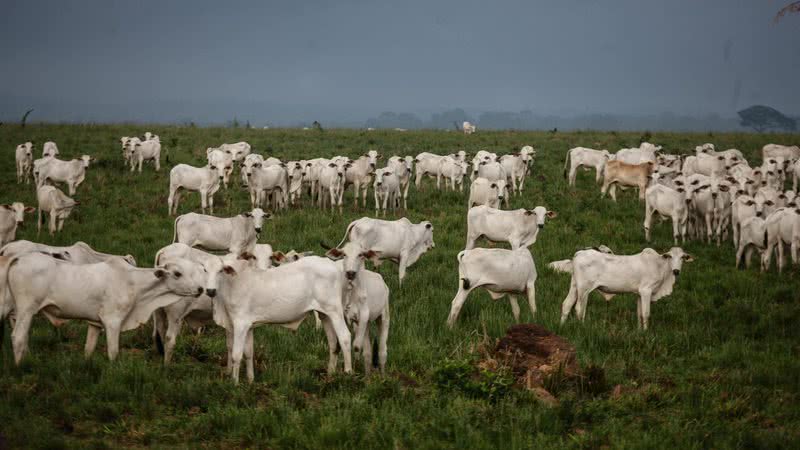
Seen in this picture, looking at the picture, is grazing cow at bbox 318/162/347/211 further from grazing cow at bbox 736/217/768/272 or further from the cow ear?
the cow ear

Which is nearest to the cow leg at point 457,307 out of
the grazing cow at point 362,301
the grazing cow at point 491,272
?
the grazing cow at point 491,272

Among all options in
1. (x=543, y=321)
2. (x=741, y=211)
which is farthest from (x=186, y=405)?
(x=741, y=211)

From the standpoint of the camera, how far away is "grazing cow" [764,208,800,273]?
59.8 ft

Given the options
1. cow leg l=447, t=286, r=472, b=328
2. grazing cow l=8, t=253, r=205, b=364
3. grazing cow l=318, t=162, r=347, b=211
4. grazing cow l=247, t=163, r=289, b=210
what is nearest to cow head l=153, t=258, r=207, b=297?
grazing cow l=8, t=253, r=205, b=364

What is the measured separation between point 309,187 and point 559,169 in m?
13.5

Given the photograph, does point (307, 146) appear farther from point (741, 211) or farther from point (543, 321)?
point (543, 321)

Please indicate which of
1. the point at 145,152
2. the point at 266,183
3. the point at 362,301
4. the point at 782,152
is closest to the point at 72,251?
the point at 362,301

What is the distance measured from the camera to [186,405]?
29.8 ft

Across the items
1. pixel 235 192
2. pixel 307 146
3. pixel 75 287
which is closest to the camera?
pixel 75 287

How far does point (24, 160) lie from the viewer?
1196 inches

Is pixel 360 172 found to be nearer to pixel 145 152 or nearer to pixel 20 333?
pixel 145 152

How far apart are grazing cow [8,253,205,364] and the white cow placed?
14.8 m

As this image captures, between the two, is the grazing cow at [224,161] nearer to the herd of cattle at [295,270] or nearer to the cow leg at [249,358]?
the herd of cattle at [295,270]

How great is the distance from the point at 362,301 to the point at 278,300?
4.15ft
